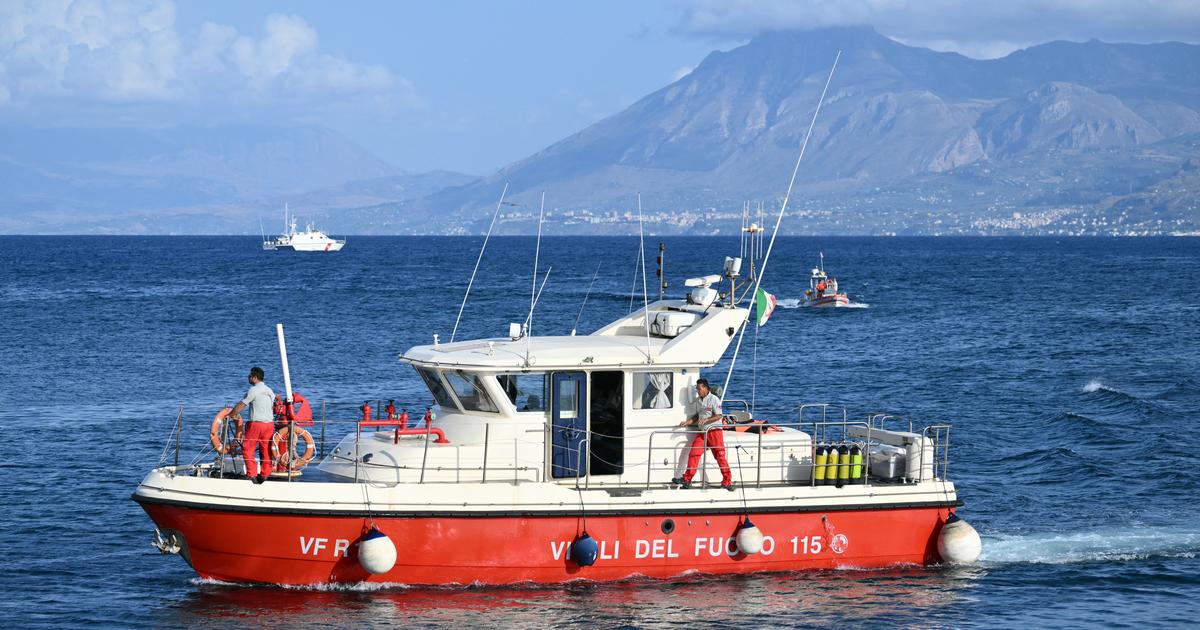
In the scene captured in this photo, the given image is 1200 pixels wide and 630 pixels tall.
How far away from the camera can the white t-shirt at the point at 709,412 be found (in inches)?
711

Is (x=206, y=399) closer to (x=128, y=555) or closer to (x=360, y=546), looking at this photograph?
(x=128, y=555)

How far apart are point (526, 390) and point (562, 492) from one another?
1.40m

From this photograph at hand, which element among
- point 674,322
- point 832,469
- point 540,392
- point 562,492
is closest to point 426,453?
point 540,392

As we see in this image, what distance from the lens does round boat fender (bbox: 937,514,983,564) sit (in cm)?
1875

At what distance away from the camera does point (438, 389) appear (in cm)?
1850

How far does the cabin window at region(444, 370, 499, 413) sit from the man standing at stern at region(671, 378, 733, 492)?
252 centimetres

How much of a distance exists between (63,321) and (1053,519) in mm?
46921

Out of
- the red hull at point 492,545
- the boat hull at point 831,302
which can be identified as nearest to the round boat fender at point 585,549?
the red hull at point 492,545

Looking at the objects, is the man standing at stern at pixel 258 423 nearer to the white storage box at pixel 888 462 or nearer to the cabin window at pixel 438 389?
the cabin window at pixel 438 389

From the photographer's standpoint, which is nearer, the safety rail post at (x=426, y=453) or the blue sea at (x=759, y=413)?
the safety rail post at (x=426, y=453)

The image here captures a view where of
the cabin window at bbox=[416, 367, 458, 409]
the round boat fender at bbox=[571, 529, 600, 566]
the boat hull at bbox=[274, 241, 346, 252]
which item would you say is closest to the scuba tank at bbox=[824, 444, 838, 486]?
the round boat fender at bbox=[571, 529, 600, 566]

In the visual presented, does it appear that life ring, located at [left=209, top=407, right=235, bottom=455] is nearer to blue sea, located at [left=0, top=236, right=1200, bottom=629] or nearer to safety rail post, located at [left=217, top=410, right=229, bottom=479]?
safety rail post, located at [left=217, top=410, right=229, bottom=479]

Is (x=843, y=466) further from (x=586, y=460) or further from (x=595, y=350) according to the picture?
(x=595, y=350)

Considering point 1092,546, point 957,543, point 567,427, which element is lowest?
point 1092,546
